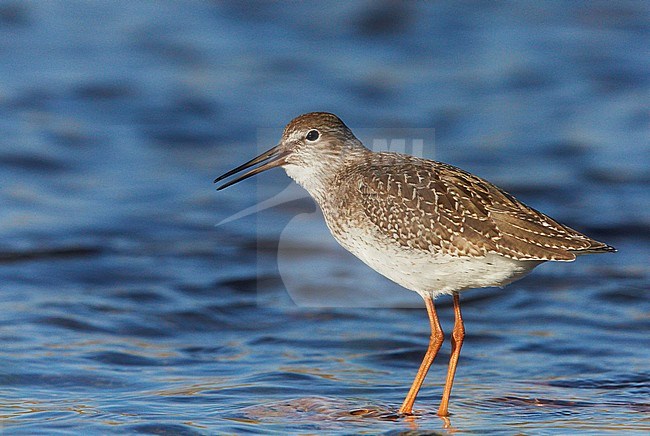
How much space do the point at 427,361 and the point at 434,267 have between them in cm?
105

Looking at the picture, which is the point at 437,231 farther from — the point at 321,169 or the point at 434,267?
the point at 321,169

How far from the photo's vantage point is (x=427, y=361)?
923 centimetres

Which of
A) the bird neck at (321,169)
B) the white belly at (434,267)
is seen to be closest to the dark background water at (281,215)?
the white belly at (434,267)

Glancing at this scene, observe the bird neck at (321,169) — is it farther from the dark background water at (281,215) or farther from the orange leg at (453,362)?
the dark background water at (281,215)

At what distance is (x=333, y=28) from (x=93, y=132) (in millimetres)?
5505

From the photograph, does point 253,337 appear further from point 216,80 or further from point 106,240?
point 216,80

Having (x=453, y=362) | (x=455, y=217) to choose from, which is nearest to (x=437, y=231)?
(x=455, y=217)

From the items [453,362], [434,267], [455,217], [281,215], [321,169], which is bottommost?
[453,362]

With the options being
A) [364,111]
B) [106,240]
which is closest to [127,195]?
[106,240]

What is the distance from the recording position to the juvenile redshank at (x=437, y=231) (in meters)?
8.39

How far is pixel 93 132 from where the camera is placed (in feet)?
57.1

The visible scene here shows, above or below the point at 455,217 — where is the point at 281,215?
above

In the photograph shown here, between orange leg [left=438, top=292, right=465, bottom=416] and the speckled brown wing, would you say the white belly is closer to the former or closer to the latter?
the speckled brown wing

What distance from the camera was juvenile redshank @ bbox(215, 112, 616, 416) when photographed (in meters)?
8.39
